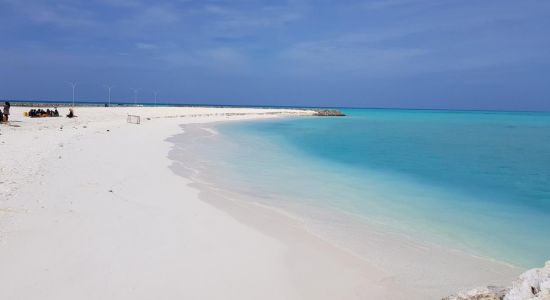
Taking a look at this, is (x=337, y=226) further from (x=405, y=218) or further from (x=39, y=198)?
(x=39, y=198)

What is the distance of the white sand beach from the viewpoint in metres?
4.48

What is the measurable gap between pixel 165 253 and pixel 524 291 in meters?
4.12

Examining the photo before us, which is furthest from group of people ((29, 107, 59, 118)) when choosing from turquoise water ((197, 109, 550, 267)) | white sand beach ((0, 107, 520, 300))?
white sand beach ((0, 107, 520, 300))

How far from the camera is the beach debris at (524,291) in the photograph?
3002 mm

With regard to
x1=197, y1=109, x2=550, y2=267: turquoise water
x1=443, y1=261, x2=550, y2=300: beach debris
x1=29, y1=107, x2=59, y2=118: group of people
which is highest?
x1=29, y1=107, x2=59, y2=118: group of people

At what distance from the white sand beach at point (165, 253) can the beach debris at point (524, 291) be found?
1364 millimetres

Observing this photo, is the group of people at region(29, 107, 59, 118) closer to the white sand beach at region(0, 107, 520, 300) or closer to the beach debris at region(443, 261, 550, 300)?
the white sand beach at region(0, 107, 520, 300)

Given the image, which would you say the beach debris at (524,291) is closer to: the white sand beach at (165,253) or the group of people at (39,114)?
the white sand beach at (165,253)

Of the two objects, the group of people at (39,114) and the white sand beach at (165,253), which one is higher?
the group of people at (39,114)

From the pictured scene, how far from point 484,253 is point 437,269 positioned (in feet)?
4.62

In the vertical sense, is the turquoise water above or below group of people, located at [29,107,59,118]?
below

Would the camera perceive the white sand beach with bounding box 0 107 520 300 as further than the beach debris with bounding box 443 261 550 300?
Yes

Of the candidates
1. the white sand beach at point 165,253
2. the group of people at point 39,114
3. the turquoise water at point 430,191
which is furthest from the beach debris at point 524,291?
the group of people at point 39,114

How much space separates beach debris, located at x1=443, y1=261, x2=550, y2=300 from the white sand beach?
1.36 meters
